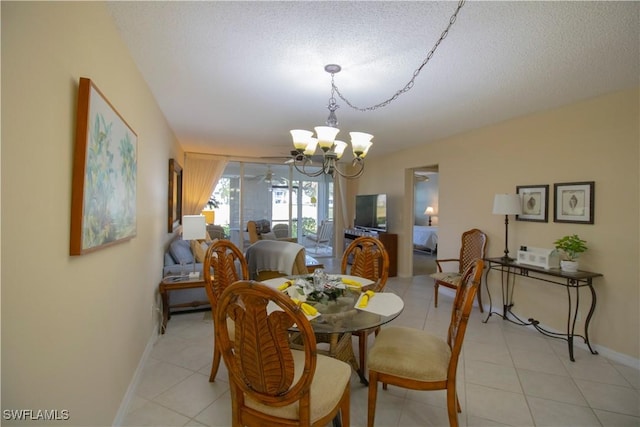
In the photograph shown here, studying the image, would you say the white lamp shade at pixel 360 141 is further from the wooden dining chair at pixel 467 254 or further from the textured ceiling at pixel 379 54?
the wooden dining chair at pixel 467 254

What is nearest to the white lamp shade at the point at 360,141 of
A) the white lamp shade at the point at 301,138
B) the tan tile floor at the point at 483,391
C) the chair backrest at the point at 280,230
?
the white lamp shade at the point at 301,138

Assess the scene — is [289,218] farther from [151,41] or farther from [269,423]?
[269,423]

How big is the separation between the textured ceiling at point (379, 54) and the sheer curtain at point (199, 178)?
9.79ft

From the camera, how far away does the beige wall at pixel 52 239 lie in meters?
0.87

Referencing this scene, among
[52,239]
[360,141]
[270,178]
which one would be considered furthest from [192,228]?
[270,178]

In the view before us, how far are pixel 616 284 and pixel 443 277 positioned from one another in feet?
5.32

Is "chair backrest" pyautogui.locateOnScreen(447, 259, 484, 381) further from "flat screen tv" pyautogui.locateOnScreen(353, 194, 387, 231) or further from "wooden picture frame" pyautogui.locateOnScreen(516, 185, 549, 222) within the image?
"flat screen tv" pyautogui.locateOnScreen(353, 194, 387, 231)

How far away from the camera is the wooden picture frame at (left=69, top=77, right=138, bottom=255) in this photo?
121 cm

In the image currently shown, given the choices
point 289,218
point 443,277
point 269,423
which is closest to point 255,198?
point 289,218

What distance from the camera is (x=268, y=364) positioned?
117 cm

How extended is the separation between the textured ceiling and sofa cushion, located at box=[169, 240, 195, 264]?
63.3 inches

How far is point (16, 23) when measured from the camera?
2.86 ft

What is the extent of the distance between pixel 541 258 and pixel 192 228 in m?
3.64

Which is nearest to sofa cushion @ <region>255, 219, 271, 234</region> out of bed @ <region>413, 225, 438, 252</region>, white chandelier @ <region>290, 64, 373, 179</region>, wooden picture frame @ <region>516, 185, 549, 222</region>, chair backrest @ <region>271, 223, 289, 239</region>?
chair backrest @ <region>271, 223, 289, 239</region>
